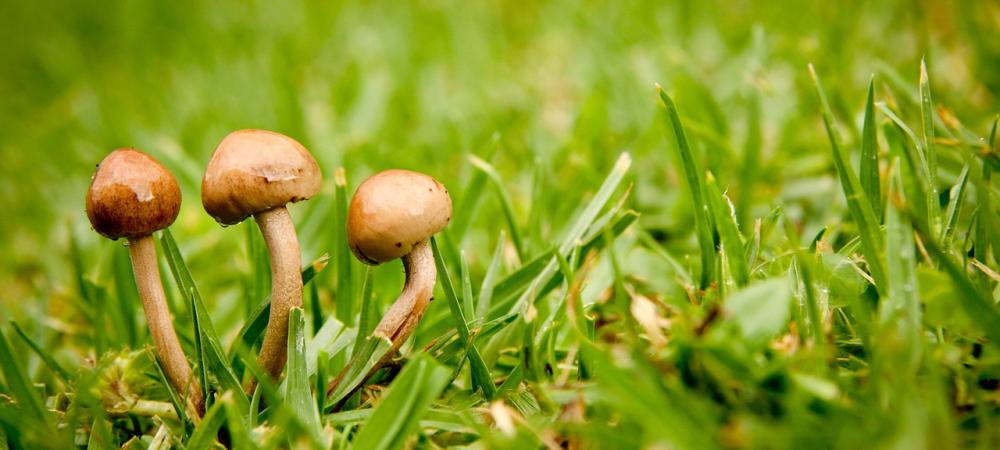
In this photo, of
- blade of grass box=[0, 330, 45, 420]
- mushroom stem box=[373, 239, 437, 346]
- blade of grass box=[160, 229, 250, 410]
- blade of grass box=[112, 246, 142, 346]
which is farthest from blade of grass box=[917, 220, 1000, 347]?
blade of grass box=[112, 246, 142, 346]

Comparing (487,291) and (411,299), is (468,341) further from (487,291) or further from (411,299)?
(487,291)

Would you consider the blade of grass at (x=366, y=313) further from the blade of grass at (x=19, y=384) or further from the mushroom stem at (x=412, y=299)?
the blade of grass at (x=19, y=384)

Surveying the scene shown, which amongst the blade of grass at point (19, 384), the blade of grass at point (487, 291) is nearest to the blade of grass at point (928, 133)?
the blade of grass at point (487, 291)

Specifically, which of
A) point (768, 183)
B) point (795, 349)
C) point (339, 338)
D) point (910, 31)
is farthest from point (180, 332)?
point (910, 31)

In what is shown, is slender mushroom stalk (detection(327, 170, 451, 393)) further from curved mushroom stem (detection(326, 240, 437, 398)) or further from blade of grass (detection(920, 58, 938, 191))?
blade of grass (detection(920, 58, 938, 191))

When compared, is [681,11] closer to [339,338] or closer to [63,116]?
[339,338]
